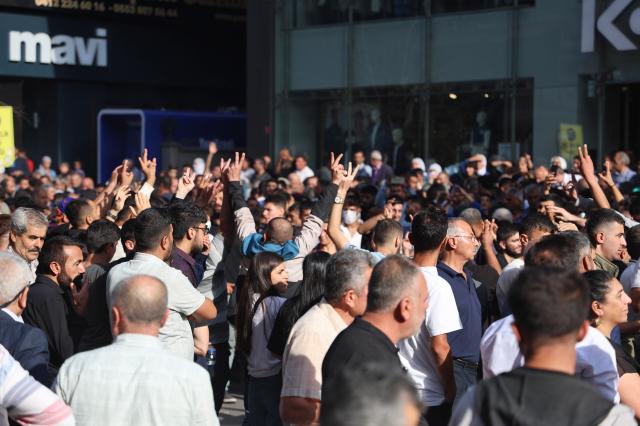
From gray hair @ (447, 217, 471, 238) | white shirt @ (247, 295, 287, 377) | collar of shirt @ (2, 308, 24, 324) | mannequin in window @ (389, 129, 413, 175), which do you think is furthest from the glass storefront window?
collar of shirt @ (2, 308, 24, 324)

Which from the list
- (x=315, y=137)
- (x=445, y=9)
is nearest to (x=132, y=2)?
(x=315, y=137)

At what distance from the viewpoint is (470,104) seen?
924 inches

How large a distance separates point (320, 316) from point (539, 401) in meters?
2.12

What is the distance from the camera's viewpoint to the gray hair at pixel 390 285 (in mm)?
4848

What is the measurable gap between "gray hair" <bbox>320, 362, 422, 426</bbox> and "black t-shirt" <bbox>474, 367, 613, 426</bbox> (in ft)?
1.97

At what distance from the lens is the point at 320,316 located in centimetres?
566

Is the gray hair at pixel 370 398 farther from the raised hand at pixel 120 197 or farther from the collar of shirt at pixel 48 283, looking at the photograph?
the raised hand at pixel 120 197

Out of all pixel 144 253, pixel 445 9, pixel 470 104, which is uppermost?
pixel 445 9

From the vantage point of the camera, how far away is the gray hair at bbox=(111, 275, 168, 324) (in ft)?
14.9

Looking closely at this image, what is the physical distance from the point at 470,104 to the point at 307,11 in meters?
5.39

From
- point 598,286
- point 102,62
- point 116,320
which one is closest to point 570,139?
point 598,286

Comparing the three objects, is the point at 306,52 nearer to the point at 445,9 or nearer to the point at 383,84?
the point at 383,84

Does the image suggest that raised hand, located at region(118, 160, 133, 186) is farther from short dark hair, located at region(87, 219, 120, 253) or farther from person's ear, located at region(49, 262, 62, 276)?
person's ear, located at region(49, 262, 62, 276)

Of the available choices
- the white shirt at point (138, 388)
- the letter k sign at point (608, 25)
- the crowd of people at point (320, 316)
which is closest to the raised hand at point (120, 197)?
the crowd of people at point (320, 316)
